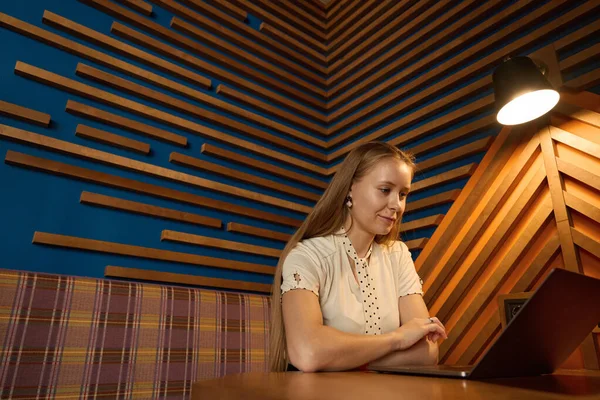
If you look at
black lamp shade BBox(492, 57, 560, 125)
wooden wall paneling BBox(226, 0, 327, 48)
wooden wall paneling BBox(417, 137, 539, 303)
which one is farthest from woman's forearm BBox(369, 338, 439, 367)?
wooden wall paneling BBox(226, 0, 327, 48)

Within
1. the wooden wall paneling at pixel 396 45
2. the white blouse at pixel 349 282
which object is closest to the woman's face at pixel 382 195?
the white blouse at pixel 349 282

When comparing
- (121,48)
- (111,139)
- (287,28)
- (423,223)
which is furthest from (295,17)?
(423,223)

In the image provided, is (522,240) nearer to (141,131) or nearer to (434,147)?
(434,147)

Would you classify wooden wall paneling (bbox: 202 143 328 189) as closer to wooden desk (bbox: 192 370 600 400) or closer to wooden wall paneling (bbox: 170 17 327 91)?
wooden wall paneling (bbox: 170 17 327 91)

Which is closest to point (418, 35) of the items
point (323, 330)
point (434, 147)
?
point (434, 147)

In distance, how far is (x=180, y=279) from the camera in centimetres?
241

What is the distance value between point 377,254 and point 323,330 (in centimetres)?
69

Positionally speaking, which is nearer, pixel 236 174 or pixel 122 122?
pixel 122 122

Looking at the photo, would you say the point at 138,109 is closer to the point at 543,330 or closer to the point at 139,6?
the point at 139,6

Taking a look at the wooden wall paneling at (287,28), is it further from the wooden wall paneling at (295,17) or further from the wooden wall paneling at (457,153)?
the wooden wall paneling at (457,153)

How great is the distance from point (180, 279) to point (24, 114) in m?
1.17

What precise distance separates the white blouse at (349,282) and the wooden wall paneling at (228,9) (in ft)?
7.31

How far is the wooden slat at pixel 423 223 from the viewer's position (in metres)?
2.54

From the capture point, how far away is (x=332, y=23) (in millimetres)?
3855
